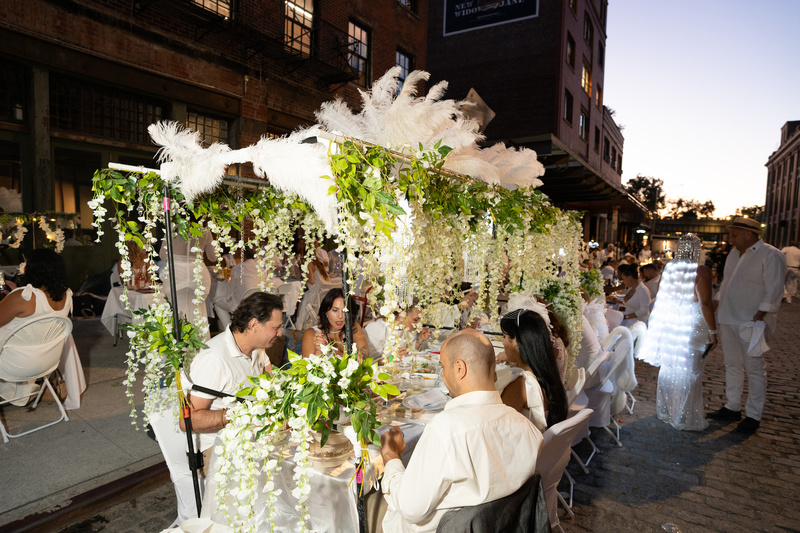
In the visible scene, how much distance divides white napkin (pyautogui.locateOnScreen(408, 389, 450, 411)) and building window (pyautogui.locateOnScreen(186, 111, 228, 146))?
336 inches

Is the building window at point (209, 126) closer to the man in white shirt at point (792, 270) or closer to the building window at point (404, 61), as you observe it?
the building window at point (404, 61)

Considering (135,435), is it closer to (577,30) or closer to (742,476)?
(742,476)

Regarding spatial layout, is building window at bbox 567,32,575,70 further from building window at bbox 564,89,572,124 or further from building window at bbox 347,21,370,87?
building window at bbox 347,21,370,87

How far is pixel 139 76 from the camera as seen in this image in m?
8.60

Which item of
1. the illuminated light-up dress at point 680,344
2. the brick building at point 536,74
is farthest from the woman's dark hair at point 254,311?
the brick building at point 536,74

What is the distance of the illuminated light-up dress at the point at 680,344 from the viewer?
4.99 metres

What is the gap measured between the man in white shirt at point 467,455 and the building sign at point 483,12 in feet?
39.1

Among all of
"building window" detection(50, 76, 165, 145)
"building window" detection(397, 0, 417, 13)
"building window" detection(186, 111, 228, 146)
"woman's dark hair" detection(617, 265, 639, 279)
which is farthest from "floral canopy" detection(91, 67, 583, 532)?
"building window" detection(397, 0, 417, 13)

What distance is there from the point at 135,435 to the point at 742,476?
18.3ft

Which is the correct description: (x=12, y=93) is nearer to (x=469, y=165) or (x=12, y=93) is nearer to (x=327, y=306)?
(x=327, y=306)

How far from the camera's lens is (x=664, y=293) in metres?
5.37

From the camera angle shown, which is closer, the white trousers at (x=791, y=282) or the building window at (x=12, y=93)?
the building window at (x=12, y=93)

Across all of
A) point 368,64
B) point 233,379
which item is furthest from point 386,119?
point 368,64

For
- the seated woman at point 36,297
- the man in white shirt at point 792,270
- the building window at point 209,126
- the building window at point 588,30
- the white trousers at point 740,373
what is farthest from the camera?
the building window at point 588,30
